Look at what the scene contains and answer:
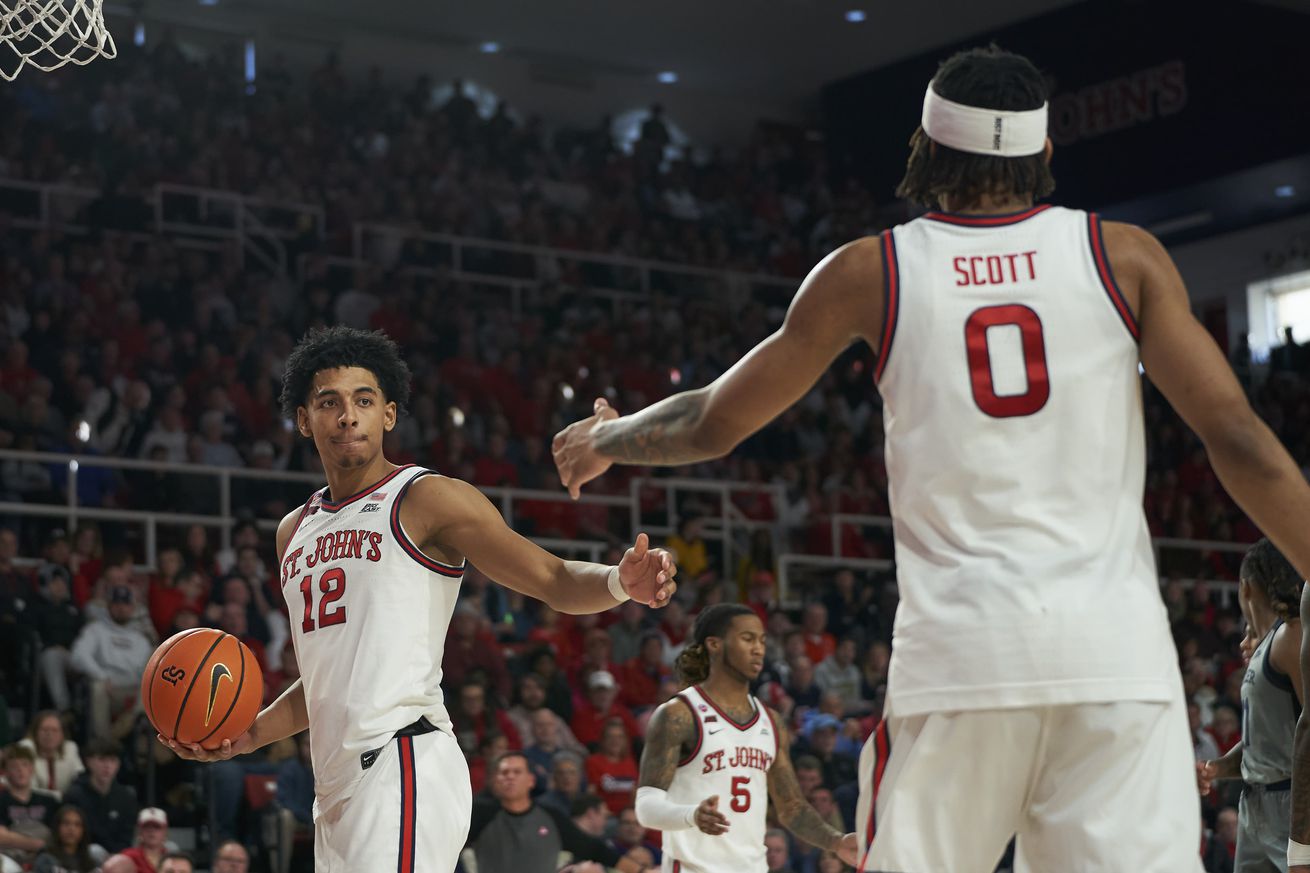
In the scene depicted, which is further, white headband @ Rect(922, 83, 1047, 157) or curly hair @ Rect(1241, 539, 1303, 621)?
curly hair @ Rect(1241, 539, 1303, 621)

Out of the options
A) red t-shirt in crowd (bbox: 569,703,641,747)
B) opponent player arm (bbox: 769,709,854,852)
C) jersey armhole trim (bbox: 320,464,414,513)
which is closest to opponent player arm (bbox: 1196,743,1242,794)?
opponent player arm (bbox: 769,709,854,852)

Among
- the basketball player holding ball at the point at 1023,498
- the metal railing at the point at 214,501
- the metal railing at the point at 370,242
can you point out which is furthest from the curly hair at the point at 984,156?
the metal railing at the point at 370,242

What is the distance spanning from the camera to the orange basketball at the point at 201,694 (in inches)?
197

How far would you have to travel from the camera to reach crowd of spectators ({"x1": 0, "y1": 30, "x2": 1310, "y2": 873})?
446 inches

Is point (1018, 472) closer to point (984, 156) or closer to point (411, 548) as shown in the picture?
point (984, 156)

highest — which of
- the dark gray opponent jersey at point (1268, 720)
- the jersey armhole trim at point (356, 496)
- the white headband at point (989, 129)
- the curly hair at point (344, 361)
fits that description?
the white headband at point (989, 129)

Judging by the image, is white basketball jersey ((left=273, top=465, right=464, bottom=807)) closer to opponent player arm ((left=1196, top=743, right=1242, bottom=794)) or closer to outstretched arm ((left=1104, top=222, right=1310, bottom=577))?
outstretched arm ((left=1104, top=222, right=1310, bottom=577))

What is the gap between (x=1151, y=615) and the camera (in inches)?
117

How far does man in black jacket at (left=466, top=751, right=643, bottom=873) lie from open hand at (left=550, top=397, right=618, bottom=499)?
21.7ft

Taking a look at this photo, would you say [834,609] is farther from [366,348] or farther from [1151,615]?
[1151,615]

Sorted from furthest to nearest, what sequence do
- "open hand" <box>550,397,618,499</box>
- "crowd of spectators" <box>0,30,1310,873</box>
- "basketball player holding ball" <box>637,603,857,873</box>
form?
"crowd of spectators" <box>0,30,1310,873</box> < "basketball player holding ball" <box>637,603,857,873</box> < "open hand" <box>550,397,618,499</box>

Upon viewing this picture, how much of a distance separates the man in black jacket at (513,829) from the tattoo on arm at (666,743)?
2.91 m

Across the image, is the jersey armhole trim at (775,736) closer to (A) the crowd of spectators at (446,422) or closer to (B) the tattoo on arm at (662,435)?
(A) the crowd of spectators at (446,422)

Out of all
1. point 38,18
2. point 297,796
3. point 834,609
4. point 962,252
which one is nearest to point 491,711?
point 297,796
